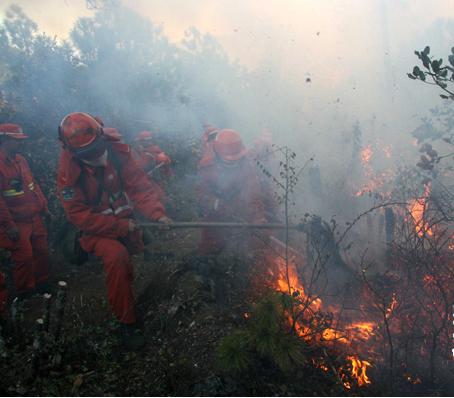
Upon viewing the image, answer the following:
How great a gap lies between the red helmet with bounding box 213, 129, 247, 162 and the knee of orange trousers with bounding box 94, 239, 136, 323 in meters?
2.50

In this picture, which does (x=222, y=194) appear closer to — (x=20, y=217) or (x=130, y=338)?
(x=130, y=338)

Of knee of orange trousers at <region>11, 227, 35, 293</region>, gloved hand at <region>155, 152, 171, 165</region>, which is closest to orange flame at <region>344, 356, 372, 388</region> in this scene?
knee of orange trousers at <region>11, 227, 35, 293</region>

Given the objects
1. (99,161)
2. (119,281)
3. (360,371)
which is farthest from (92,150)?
(360,371)

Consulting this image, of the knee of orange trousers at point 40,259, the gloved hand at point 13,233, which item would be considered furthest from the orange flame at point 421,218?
the knee of orange trousers at point 40,259

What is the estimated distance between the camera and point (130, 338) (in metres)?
4.06

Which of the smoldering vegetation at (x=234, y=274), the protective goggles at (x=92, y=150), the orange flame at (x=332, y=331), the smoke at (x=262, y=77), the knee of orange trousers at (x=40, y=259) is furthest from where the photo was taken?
the smoke at (x=262, y=77)

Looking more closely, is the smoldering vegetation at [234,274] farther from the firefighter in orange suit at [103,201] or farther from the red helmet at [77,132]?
the red helmet at [77,132]

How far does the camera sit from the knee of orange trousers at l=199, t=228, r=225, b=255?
604cm

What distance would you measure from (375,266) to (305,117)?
13.6 m

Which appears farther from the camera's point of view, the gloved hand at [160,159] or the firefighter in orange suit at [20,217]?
the gloved hand at [160,159]

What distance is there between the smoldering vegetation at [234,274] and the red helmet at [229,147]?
71cm

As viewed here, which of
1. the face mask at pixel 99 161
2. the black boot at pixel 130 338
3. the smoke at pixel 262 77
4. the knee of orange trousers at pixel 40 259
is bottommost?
the black boot at pixel 130 338

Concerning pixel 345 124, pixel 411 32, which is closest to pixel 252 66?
pixel 345 124

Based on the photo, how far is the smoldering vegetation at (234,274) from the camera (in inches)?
135
